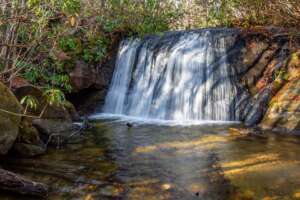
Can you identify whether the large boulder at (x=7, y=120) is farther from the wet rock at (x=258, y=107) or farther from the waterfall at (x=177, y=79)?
the wet rock at (x=258, y=107)

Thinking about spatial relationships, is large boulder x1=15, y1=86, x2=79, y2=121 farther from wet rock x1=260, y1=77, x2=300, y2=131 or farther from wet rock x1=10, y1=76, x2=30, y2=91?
wet rock x1=260, y1=77, x2=300, y2=131

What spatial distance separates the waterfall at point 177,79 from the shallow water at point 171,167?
8.28 feet

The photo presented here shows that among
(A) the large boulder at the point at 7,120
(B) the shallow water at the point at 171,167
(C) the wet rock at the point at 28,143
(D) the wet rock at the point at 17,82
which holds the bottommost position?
(B) the shallow water at the point at 171,167

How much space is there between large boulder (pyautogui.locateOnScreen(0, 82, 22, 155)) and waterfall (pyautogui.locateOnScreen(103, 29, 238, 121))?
5.89 m

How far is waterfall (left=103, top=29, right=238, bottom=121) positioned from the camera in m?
11.3

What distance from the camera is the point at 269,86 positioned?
1045cm

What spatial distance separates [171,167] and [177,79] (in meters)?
6.15

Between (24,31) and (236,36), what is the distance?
6.52 meters

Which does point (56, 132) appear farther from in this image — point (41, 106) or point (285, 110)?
point (285, 110)

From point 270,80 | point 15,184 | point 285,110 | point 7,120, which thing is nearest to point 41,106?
point 7,120

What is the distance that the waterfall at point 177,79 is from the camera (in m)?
11.3

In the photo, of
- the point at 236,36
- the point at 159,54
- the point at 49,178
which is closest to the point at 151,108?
the point at 159,54

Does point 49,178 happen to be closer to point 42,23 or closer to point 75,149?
point 75,149

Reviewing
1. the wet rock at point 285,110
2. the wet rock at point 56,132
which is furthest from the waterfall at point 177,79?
the wet rock at point 56,132
